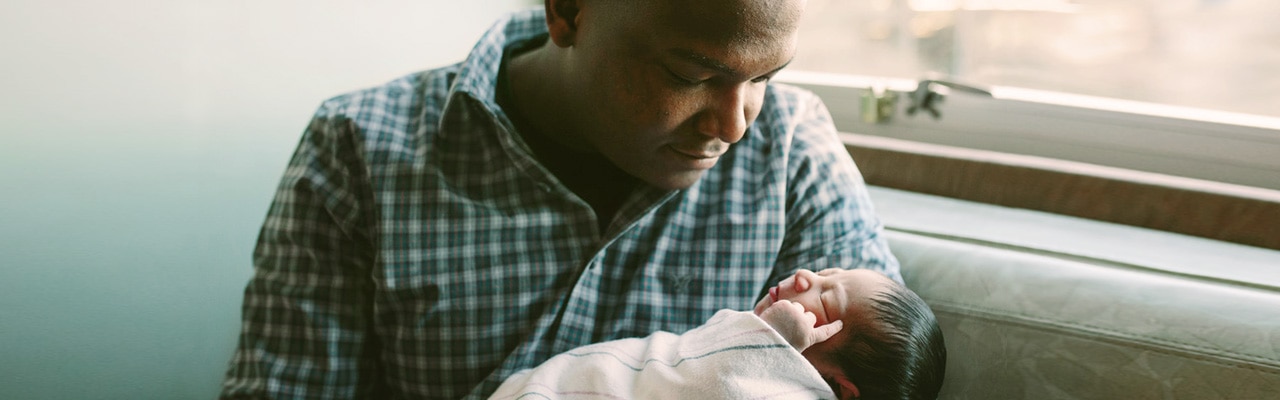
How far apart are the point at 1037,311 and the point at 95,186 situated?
1362 millimetres

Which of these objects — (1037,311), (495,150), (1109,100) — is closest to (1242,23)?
(1109,100)

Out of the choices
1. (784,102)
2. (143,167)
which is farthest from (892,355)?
(143,167)

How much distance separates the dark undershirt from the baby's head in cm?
32

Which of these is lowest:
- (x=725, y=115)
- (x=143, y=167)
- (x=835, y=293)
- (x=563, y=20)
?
(x=835, y=293)

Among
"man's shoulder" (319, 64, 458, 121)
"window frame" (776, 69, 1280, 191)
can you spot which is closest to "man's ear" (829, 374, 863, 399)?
"man's shoulder" (319, 64, 458, 121)

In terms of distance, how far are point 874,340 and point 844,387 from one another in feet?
0.25

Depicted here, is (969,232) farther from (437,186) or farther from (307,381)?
(307,381)

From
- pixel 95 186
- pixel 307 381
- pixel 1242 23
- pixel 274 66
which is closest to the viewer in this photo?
pixel 307 381

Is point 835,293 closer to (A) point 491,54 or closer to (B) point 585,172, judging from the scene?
(B) point 585,172

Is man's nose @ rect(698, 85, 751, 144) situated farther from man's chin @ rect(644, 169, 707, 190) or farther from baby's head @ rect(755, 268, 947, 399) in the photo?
baby's head @ rect(755, 268, 947, 399)

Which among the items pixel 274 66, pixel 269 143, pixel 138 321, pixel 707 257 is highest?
pixel 274 66

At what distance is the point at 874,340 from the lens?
1.04 metres

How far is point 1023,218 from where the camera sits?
4.93 feet

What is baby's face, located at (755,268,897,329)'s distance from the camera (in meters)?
1.07
